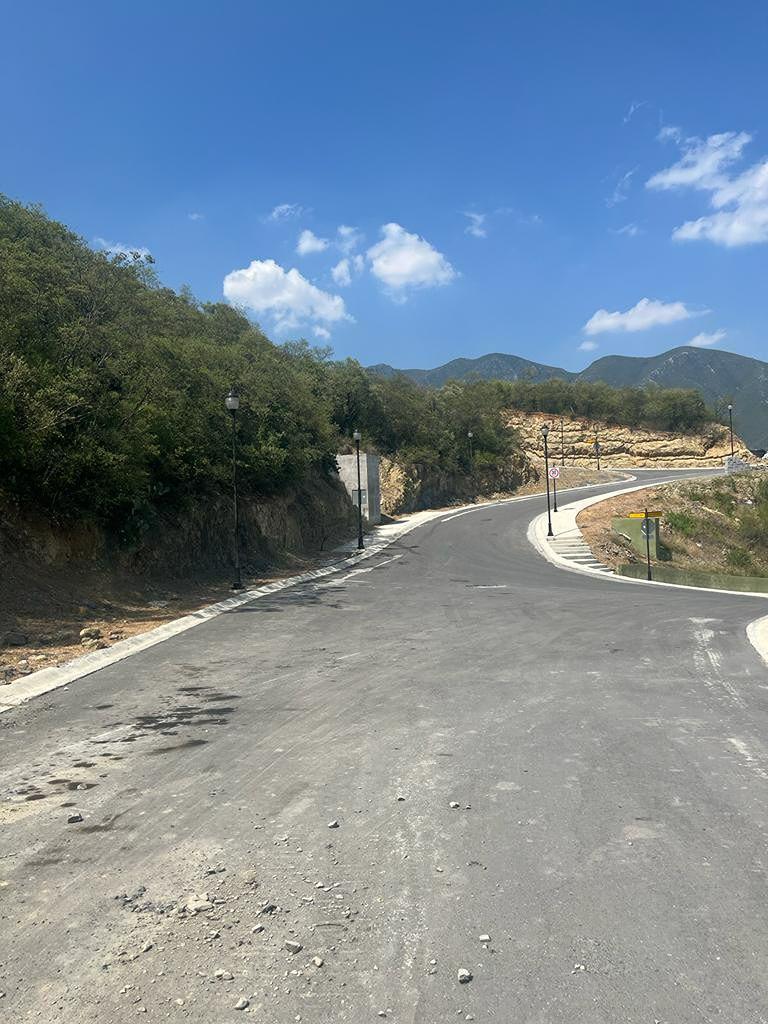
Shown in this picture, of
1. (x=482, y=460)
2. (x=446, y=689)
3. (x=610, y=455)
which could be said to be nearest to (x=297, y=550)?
(x=446, y=689)

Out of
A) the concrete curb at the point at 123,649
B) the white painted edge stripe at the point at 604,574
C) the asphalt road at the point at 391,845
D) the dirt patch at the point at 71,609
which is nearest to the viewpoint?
the asphalt road at the point at 391,845

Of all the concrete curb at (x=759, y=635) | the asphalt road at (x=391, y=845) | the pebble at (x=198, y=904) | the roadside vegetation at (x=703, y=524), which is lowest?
the roadside vegetation at (x=703, y=524)

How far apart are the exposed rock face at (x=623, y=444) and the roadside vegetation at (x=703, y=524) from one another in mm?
28832

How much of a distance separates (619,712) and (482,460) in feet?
211

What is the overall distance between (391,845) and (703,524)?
47.0 metres

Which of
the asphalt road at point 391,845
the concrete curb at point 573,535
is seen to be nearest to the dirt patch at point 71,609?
the asphalt road at point 391,845

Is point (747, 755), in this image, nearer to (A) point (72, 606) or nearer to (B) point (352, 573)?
(A) point (72, 606)

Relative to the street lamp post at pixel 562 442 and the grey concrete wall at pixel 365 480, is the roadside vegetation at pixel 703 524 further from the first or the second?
the street lamp post at pixel 562 442

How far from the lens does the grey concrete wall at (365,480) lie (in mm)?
45000

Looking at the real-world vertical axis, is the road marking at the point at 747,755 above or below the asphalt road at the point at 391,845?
below

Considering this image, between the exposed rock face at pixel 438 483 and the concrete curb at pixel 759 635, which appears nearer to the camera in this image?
the concrete curb at pixel 759 635

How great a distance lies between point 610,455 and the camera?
88250 mm

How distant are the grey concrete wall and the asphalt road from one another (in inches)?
1391

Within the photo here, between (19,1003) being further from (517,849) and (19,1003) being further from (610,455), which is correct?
(610,455)
